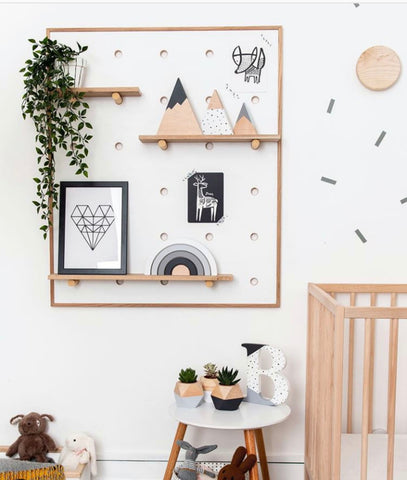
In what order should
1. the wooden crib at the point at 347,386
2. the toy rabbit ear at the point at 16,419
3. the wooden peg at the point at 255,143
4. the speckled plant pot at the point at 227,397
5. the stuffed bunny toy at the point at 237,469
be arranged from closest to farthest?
1. the wooden crib at the point at 347,386
2. the stuffed bunny toy at the point at 237,469
3. the speckled plant pot at the point at 227,397
4. the wooden peg at the point at 255,143
5. the toy rabbit ear at the point at 16,419

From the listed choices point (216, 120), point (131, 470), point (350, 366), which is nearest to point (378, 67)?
point (216, 120)

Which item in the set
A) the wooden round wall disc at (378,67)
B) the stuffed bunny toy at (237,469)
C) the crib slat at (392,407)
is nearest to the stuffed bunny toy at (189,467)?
the stuffed bunny toy at (237,469)

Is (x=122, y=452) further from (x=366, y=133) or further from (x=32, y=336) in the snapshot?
(x=366, y=133)

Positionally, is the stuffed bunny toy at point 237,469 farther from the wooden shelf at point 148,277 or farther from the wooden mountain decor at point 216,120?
the wooden mountain decor at point 216,120

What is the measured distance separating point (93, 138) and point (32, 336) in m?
0.80

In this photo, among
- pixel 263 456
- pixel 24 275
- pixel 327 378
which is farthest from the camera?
pixel 24 275

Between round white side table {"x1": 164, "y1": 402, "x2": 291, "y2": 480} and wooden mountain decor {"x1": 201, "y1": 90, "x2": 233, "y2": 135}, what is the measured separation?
98 centimetres

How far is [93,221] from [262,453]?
106 centimetres

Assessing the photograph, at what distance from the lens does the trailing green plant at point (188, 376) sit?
189cm

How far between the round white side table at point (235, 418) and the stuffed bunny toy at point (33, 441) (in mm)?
510

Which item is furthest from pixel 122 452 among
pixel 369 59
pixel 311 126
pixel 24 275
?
pixel 369 59

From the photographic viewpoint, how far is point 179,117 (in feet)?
6.49

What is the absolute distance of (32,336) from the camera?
2.09 metres

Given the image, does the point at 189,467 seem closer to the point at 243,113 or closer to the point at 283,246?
the point at 283,246
